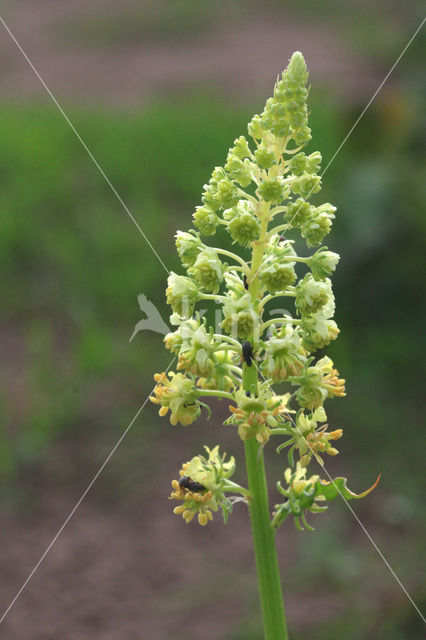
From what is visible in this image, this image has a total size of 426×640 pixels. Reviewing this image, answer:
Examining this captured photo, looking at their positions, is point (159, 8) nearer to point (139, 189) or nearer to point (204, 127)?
point (204, 127)

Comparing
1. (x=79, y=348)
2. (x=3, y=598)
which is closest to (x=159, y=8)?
(x=79, y=348)

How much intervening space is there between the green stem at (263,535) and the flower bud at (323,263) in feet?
1.61

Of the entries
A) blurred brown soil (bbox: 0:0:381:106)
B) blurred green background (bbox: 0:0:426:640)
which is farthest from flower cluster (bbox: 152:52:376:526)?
blurred brown soil (bbox: 0:0:381:106)

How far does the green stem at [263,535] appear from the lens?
3.19 meters

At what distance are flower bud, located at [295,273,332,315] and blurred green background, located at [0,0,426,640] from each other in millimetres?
3144

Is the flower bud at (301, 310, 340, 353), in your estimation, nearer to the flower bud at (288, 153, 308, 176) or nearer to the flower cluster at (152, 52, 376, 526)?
the flower cluster at (152, 52, 376, 526)

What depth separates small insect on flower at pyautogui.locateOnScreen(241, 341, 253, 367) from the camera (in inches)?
120

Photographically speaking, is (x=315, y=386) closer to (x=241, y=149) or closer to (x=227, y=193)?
(x=227, y=193)

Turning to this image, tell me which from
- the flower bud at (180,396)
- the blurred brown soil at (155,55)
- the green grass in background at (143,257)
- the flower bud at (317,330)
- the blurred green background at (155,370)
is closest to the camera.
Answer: the flower bud at (317,330)

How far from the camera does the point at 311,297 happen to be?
3096mm

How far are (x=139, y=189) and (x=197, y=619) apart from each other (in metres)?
6.41

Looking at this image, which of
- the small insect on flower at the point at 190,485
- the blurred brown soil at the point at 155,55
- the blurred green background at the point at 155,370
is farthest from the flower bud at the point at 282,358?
the blurred brown soil at the point at 155,55

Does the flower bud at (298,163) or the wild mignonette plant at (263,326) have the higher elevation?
the flower bud at (298,163)

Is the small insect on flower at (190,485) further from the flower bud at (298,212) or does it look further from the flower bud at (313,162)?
the flower bud at (313,162)
